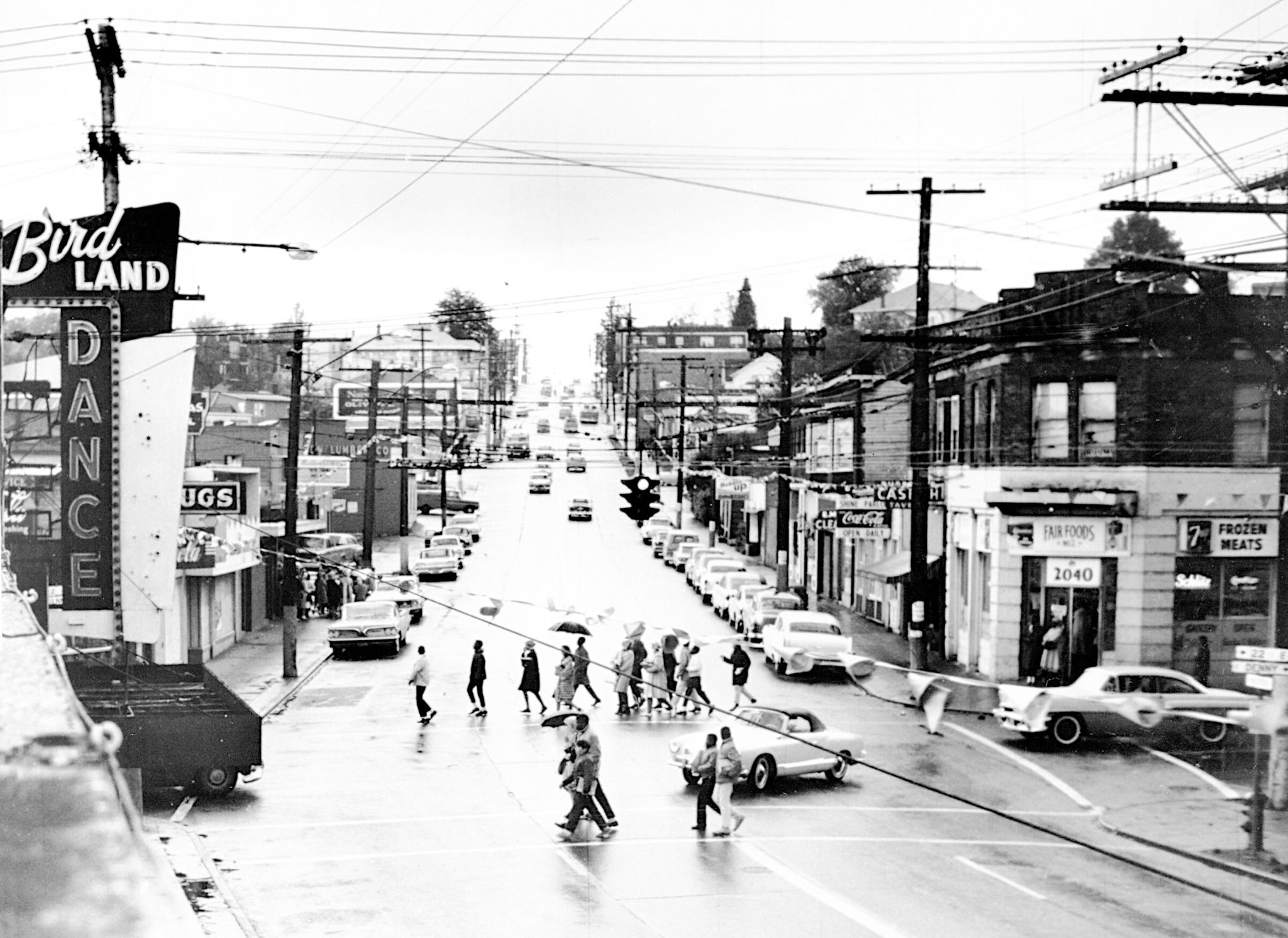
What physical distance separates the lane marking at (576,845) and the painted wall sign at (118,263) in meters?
6.49

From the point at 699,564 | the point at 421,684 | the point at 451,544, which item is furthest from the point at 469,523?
the point at 421,684

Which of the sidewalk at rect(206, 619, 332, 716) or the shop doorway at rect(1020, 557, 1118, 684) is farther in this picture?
the sidewalk at rect(206, 619, 332, 716)

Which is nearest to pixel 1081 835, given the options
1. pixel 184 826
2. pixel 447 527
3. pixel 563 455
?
pixel 184 826

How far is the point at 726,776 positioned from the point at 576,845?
2130 mm

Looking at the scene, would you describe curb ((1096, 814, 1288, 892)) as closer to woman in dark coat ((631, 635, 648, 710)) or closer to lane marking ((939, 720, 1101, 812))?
lane marking ((939, 720, 1101, 812))

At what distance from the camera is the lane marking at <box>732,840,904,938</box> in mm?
13969

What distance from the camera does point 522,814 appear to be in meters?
19.4

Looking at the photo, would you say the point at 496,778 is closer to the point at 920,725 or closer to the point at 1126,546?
the point at 920,725

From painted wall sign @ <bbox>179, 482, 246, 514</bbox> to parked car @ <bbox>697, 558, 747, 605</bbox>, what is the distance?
20.0 metres

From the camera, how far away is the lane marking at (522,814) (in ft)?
→ 60.4

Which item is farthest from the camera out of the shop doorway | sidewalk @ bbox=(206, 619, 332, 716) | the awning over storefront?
the awning over storefront

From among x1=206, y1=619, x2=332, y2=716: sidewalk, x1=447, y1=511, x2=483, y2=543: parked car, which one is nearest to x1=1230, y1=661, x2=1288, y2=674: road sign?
x1=206, y1=619, x2=332, y2=716: sidewalk

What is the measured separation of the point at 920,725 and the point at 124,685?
15.1 meters

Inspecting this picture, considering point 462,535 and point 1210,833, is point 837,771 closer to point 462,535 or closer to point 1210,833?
point 1210,833
